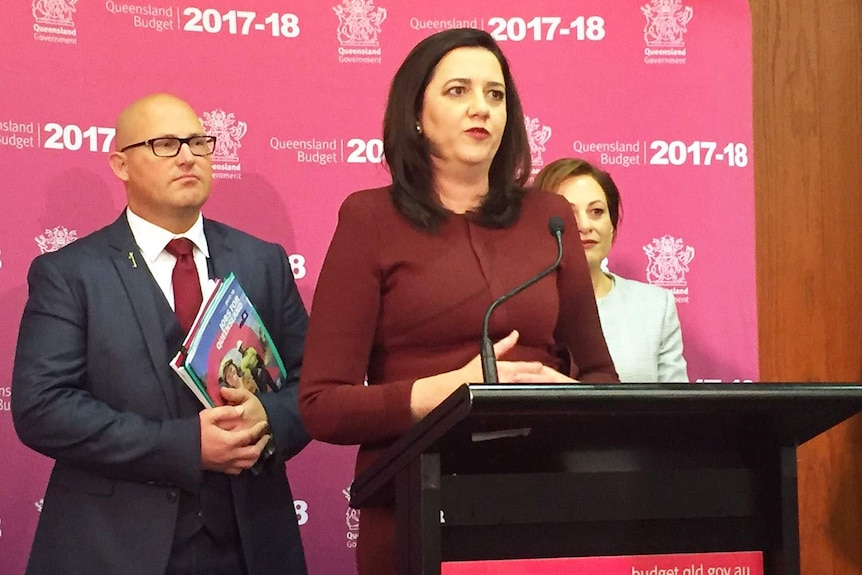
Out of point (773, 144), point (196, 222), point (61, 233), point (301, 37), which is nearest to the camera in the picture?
point (196, 222)

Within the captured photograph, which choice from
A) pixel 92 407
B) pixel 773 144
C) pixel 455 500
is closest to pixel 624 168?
pixel 773 144

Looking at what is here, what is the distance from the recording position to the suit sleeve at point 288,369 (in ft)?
8.16

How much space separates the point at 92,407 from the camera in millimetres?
2414

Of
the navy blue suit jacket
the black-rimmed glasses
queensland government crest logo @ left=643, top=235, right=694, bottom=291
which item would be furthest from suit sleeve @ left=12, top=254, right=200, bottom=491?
queensland government crest logo @ left=643, top=235, right=694, bottom=291

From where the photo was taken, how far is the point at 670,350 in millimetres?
3180

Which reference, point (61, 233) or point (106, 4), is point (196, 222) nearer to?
point (61, 233)

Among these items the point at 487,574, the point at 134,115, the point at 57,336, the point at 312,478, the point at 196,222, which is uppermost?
the point at 134,115

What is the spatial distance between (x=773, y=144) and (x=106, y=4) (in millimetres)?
2325

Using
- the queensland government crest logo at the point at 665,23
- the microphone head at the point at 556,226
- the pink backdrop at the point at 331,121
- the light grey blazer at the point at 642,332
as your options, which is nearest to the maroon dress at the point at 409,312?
the microphone head at the point at 556,226

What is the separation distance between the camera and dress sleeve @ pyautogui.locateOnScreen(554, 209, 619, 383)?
190 centimetres

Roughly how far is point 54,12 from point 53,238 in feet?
2.28

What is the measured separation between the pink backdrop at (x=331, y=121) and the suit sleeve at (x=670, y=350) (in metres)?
0.36

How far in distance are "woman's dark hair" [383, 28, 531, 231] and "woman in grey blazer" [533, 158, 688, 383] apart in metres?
1.10

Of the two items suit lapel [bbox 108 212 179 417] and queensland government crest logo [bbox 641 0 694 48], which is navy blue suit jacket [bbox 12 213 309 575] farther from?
queensland government crest logo [bbox 641 0 694 48]
